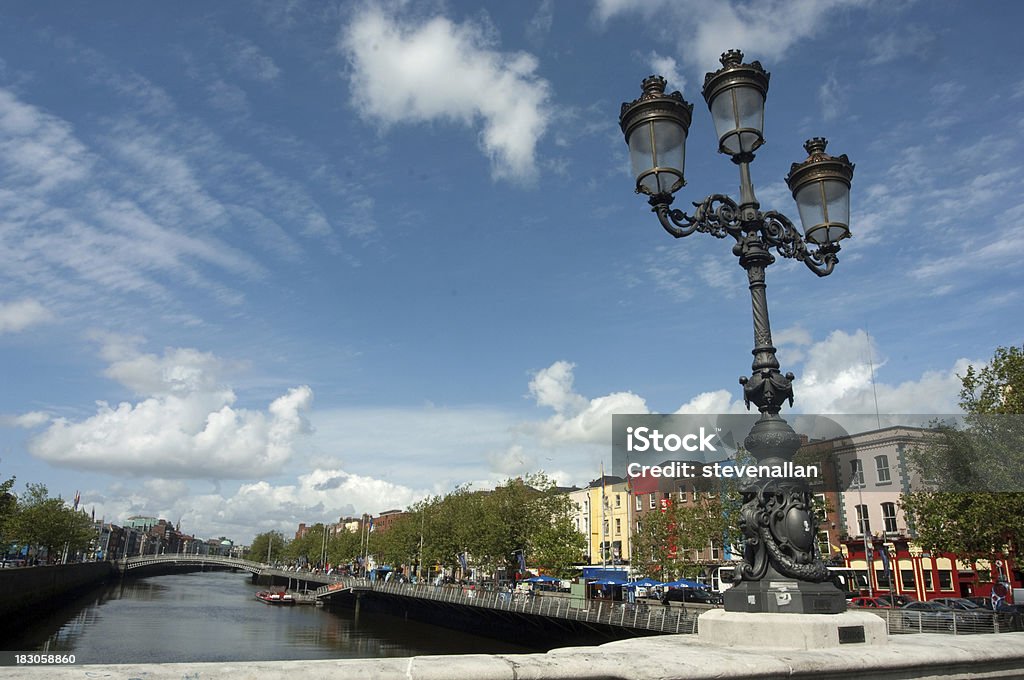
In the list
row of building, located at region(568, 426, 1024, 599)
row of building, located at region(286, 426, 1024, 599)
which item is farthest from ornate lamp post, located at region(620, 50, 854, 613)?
row of building, located at region(286, 426, 1024, 599)

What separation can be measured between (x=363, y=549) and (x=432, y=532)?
55.4 metres

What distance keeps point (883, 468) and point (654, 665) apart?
1952 inches

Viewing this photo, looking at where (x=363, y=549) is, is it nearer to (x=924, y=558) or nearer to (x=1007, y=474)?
(x=924, y=558)

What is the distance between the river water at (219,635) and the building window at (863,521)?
2500 centimetres

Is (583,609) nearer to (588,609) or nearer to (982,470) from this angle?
(588,609)

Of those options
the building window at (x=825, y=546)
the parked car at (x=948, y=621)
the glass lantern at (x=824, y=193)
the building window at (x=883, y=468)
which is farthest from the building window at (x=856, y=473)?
the glass lantern at (x=824, y=193)

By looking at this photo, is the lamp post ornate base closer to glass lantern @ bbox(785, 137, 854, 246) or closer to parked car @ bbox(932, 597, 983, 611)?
glass lantern @ bbox(785, 137, 854, 246)

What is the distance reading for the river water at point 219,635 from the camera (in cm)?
4484

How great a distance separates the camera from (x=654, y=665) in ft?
14.0

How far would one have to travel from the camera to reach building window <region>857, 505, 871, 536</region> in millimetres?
47094

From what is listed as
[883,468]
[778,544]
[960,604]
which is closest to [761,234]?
[778,544]

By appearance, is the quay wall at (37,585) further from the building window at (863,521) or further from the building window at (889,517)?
the building window at (889,517)

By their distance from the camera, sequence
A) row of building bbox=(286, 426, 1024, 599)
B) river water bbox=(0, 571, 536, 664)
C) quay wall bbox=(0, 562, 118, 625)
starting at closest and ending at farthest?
row of building bbox=(286, 426, 1024, 599)
river water bbox=(0, 571, 536, 664)
quay wall bbox=(0, 562, 118, 625)

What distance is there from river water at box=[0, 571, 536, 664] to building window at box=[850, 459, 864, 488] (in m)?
25.7
